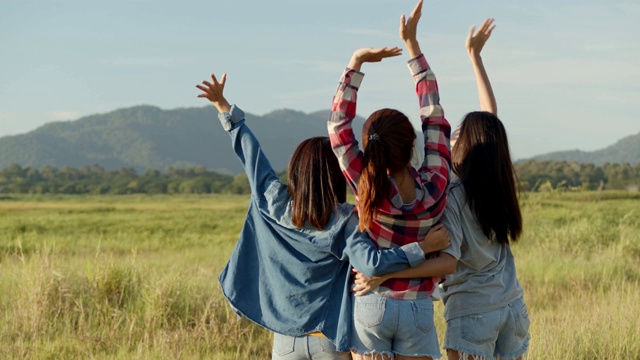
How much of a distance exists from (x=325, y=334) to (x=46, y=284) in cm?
402

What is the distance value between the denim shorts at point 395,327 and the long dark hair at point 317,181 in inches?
14.6

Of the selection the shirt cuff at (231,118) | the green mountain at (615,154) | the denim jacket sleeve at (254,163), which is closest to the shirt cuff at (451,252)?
the denim jacket sleeve at (254,163)

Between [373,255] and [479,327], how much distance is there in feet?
1.91

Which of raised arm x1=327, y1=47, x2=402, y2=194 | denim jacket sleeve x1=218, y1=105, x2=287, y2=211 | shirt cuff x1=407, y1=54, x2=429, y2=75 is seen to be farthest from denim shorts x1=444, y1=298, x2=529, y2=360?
shirt cuff x1=407, y1=54, x2=429, y2=75

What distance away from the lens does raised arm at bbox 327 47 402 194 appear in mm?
→ 2742

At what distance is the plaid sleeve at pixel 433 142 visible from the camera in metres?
2.81

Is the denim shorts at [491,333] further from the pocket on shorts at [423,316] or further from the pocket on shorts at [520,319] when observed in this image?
the pocket on shorts at [423,316]

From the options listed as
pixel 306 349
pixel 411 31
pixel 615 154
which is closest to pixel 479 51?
pixel 411 31

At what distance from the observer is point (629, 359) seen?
494 cm

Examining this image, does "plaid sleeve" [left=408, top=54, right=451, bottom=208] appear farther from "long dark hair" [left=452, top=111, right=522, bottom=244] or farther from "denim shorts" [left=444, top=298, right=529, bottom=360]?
"denim shorts" [left=444, top=298, right=529, bottom=360]

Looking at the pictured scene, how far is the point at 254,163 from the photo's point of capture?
3139 mm

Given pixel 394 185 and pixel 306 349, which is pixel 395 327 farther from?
pixel 394 185

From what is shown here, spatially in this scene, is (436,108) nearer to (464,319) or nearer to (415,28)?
(415,28)

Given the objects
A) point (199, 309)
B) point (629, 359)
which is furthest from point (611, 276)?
point (199, 309)
